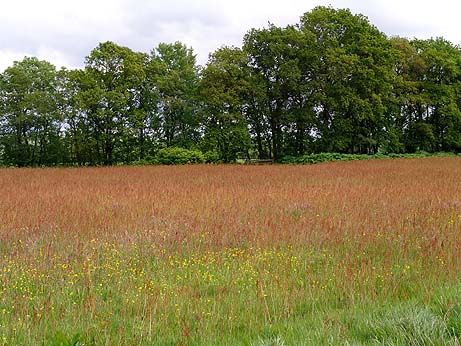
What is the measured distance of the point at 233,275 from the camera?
4.61 meters

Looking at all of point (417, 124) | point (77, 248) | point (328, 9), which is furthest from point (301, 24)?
point (77, 248)

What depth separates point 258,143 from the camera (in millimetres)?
40094

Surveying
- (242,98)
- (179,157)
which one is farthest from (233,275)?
(242,98)

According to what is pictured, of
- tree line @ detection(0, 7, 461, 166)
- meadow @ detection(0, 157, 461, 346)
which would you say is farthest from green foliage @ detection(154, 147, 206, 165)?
meadow @ detection(0, 157, 461, 346)

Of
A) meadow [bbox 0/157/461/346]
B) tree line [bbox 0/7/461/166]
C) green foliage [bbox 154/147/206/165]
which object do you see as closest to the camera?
meadow [bbox 0/157/461/346]

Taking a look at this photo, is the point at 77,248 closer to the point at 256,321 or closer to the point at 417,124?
the point at 256,321

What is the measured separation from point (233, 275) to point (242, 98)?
1295 inches

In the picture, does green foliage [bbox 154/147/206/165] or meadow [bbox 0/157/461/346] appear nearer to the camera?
meadow [bbox 0/157/461/346]

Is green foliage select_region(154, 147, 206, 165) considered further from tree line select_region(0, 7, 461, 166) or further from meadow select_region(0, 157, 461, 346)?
meadow select_region(0, 157, 461, 346)

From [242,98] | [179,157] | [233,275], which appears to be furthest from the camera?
[242,98]

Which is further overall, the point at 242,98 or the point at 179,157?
the point at 242,98

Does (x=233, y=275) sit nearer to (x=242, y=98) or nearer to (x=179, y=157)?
(x=179, y=157)

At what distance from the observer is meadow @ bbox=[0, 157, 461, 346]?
Result: 324 centimetres

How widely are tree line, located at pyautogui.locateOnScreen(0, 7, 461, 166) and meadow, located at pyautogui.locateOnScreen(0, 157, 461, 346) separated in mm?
26907
